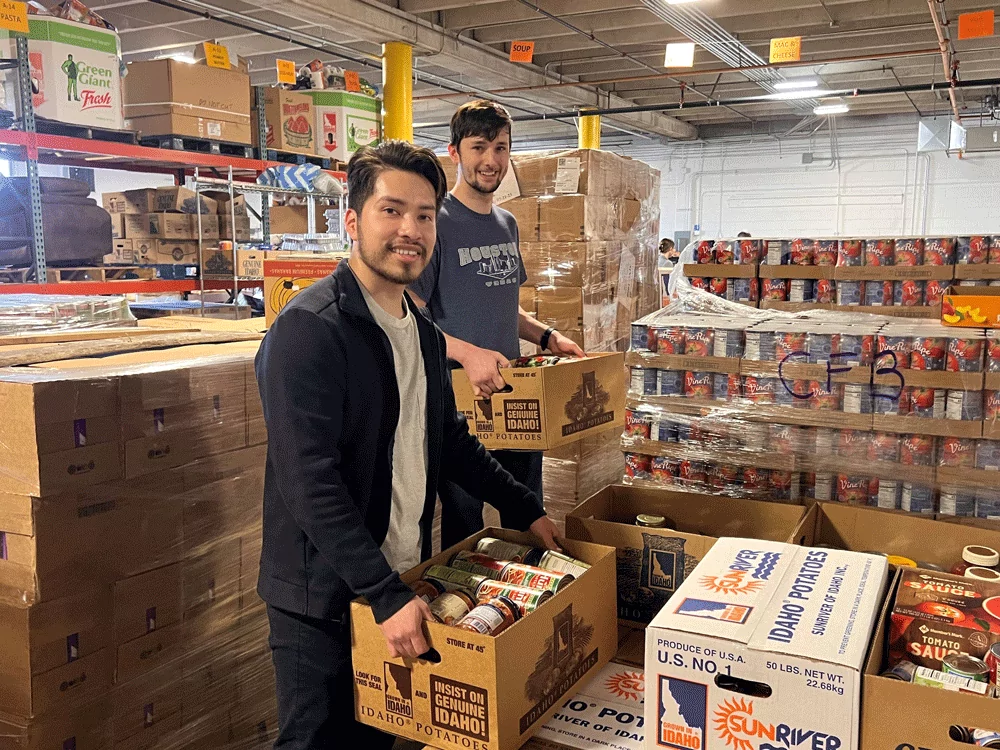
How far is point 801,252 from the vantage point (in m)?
4.51

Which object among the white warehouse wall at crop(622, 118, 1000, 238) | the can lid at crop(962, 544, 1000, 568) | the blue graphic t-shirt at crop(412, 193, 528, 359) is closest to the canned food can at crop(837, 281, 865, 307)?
the blue graphic t-shirt at crop(412, 193, 528, 359)

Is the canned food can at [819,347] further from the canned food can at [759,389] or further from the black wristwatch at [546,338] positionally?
the black wristwatch at [546,338]

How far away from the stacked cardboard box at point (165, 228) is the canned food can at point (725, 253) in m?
4.16

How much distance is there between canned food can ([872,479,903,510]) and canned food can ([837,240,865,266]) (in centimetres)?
175

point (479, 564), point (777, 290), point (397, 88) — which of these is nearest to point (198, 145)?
point (397, 88)

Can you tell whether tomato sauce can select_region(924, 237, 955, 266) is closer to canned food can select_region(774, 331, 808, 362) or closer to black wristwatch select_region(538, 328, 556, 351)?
canned food can select_region(774, 331, 808, 362)

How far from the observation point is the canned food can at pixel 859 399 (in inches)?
119

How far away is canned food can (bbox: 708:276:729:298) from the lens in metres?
4.68

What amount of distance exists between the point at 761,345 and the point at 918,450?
0.64 meters

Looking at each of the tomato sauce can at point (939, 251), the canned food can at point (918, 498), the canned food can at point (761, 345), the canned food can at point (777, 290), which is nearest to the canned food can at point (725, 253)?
the canned food can at point (777, 290)

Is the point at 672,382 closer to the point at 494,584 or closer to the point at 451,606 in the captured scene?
the point at 494,584

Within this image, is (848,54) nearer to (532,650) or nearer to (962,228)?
(962,228)

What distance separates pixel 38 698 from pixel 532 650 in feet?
4.76

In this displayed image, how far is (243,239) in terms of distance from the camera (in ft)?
26.0
